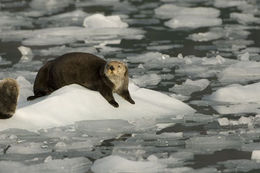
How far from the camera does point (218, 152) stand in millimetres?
5711

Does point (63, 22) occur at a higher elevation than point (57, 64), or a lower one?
lower

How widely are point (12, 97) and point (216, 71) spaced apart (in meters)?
2.88

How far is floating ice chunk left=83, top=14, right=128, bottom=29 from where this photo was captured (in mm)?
11594

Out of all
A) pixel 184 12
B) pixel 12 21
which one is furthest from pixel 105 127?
pixel 184 12

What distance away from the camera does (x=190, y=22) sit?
1169 centimetres

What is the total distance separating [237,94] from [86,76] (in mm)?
1296

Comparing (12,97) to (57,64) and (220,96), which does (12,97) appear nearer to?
(57,64)

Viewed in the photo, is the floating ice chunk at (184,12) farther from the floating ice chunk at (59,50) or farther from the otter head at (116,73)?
the otter head at (116,73)

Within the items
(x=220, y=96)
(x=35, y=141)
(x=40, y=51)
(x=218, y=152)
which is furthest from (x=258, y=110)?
(x=40, y=51)

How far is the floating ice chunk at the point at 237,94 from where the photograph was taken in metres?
7.31

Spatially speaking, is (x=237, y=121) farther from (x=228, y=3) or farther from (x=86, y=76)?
(x=228, y=3)

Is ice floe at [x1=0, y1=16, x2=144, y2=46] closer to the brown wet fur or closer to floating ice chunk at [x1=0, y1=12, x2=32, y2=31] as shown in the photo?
floating ice chunk at [x1=0, y1=12, x2=32, y2=31]

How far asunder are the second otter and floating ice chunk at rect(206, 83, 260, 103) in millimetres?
861

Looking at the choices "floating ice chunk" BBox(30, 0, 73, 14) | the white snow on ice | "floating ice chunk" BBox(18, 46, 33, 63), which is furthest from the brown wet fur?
"floating ice chunk" BBox(30, 0, 73, 14)
